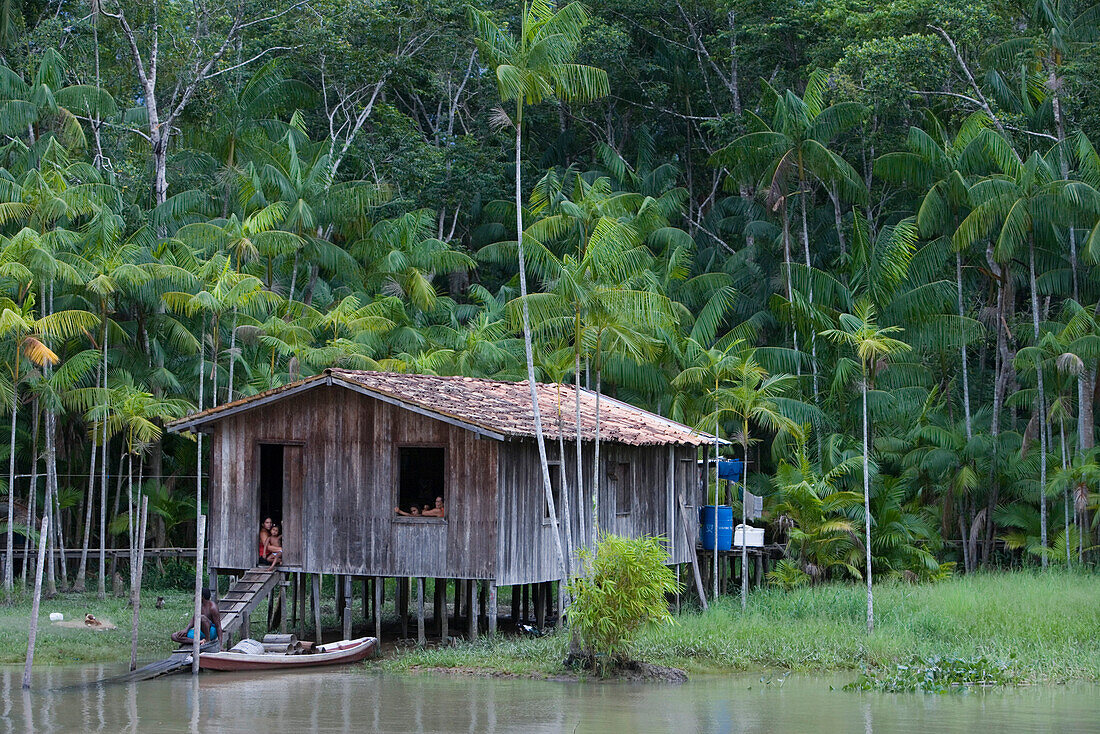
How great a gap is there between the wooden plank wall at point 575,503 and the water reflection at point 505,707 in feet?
10.2

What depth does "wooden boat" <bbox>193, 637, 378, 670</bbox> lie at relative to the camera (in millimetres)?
18359

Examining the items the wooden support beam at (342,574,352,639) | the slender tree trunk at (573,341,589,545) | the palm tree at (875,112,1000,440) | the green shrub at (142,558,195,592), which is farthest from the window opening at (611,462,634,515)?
the green shrub at (142,558,195,592)

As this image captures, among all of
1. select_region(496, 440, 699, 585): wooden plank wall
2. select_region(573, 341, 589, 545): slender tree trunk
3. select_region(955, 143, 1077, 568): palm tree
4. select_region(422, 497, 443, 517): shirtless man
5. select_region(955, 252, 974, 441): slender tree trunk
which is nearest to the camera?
select_region(573, 341, 589, 545): slender tree trunk

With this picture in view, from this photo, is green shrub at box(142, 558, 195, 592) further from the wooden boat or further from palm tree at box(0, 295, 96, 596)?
the wooden boat

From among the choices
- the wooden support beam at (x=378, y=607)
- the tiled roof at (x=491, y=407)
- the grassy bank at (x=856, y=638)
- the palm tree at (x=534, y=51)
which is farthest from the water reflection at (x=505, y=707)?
the tiled roof at (x=491, y=407)

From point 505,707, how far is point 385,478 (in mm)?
5766

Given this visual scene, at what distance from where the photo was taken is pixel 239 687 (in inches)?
683

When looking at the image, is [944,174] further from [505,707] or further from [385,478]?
[505,707]

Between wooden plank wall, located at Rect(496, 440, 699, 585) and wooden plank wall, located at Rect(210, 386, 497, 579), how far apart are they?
43cm

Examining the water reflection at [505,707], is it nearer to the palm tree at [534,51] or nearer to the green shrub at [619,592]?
the green shrub at [619,592]

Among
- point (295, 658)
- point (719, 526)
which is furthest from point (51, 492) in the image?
point (719, 526)

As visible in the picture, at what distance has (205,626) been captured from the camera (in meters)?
18.8

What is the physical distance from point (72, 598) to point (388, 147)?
60.7ft

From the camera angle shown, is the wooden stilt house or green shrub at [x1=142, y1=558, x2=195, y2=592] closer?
the wooden stilt house
